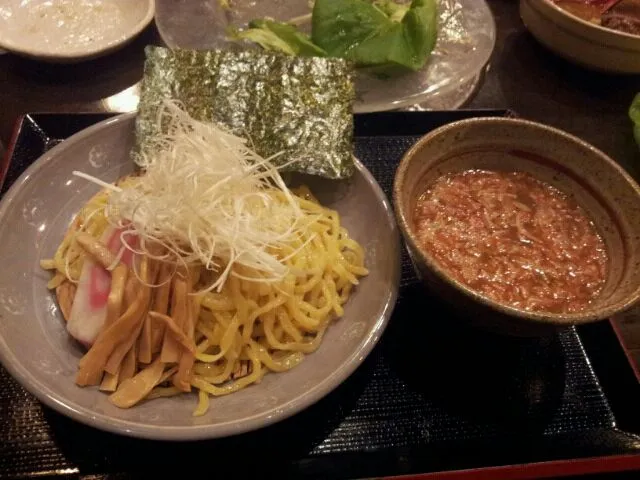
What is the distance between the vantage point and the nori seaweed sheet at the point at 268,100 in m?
1.78

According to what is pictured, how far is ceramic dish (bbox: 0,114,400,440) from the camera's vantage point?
1.23 m

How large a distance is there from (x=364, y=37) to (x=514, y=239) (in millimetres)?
1236

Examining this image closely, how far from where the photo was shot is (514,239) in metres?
1.52

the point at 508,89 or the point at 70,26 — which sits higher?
the point at 70,26

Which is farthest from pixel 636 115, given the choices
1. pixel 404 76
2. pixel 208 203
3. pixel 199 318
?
pixel 199 318

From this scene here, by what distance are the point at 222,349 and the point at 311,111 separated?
0.90 m

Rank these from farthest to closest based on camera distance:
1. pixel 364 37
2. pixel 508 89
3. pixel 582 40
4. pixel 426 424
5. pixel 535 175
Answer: pixel 508 89, pixel 582 40, pixel 364 37, pixel 535 175, pixel 426 424

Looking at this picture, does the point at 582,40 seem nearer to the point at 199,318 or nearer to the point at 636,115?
the point at 636,115

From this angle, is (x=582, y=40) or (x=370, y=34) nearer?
(x=370, y=34)

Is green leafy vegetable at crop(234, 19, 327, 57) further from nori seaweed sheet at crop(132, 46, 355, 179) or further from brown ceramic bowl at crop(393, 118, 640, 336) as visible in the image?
brown ceramic bowl at crop(393, 118, 640, 336)

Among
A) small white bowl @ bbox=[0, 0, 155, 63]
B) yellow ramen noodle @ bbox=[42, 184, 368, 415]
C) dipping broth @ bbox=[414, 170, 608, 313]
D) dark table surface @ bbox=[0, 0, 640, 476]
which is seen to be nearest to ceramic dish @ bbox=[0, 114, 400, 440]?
yellow ramen noodle @ bbox=[42, 184, 368, 415]

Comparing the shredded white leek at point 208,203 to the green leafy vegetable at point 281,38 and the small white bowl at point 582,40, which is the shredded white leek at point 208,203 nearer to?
the green leafy vegetable at point 281,38

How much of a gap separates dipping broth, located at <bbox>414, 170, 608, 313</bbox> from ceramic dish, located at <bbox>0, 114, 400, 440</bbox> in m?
0.16

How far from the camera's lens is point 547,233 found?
1543 millimetres
